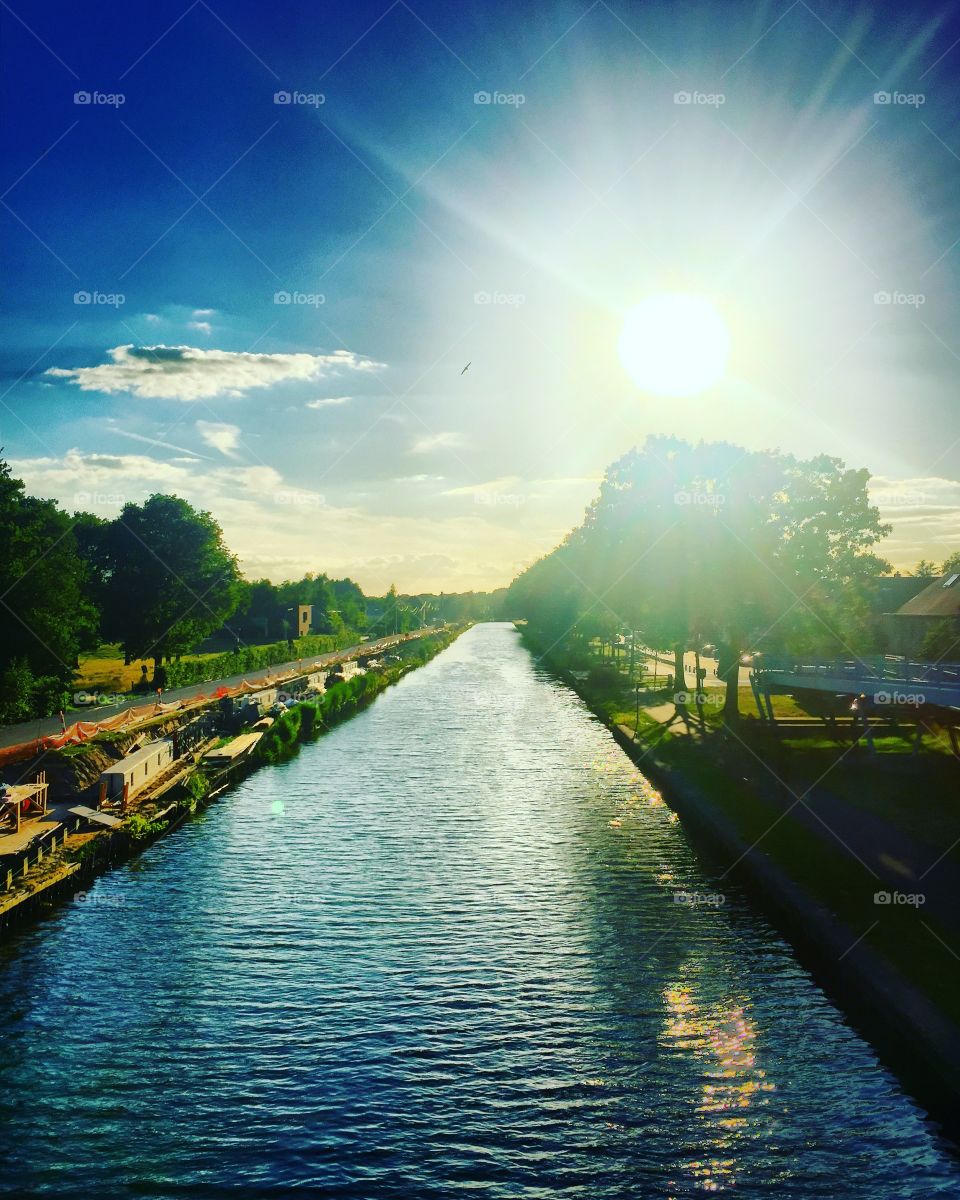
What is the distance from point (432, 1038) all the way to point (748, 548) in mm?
39905

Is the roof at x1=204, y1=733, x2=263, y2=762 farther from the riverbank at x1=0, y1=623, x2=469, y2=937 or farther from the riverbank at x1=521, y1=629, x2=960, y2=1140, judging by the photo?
the riverbank at x1=521, y1=629, x2=960, y2=1140

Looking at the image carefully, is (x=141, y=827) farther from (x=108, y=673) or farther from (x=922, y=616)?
(x=108, y=673)

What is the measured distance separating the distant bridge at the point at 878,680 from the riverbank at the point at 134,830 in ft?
95.6

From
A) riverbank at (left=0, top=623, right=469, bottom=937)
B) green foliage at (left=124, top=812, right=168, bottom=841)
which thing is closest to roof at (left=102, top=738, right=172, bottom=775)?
riverbank at (left=0, top=623, right=469, bottom=937)

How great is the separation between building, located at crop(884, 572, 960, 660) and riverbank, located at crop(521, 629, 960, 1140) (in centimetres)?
3444

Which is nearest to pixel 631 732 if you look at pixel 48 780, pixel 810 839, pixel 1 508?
pixel 810 839

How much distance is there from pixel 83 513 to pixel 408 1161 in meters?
111

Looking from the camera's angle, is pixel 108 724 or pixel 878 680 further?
pixel 108 724

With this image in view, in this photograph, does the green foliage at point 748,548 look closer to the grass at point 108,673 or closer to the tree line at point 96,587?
the tree line at point 96,587

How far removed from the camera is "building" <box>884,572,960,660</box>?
75.3 meters

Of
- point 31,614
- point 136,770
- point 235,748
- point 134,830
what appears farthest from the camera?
point 235,748

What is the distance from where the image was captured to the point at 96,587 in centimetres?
9519

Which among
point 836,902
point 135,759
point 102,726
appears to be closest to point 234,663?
point 102,726

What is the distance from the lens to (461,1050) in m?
19.9
